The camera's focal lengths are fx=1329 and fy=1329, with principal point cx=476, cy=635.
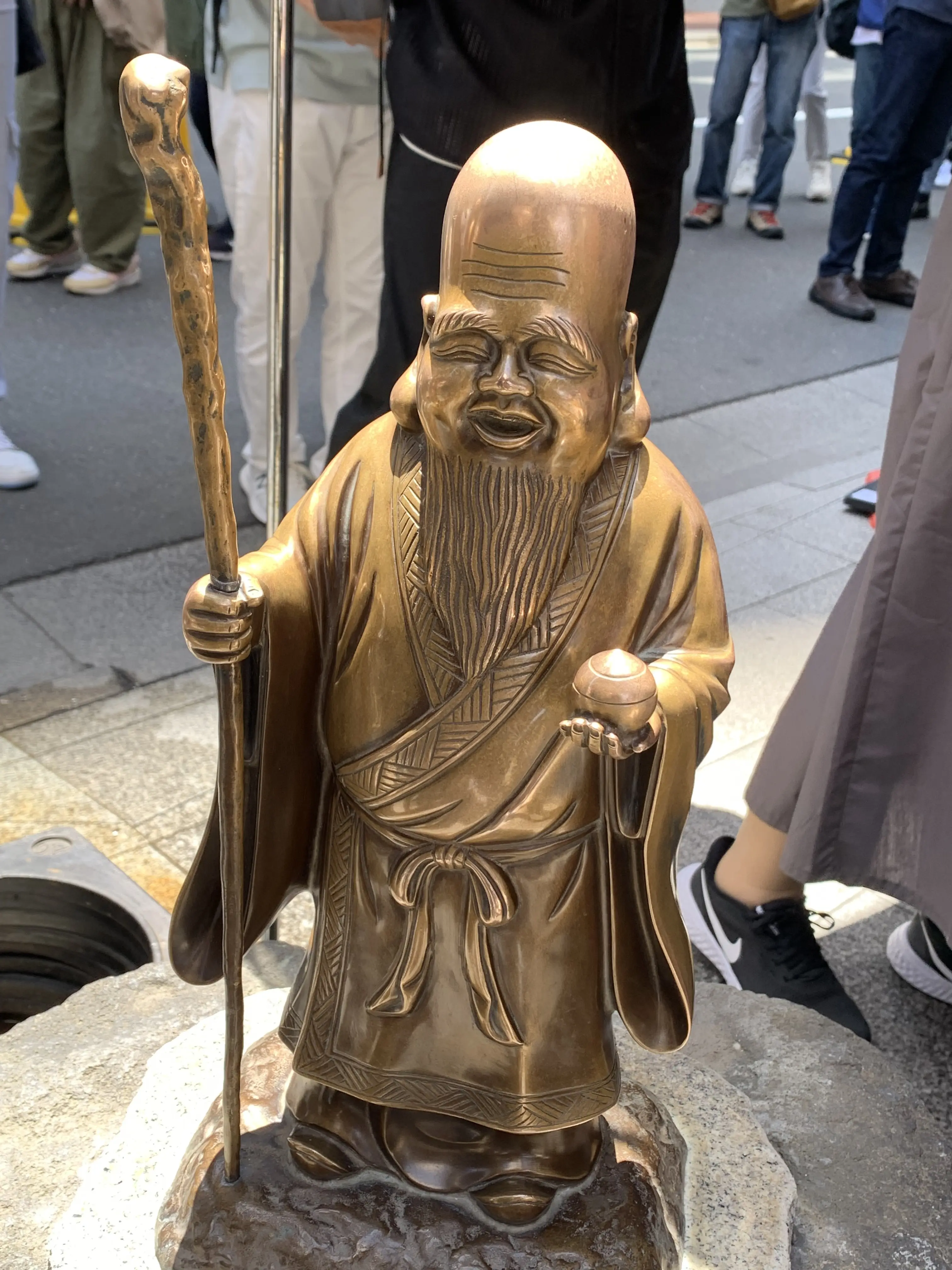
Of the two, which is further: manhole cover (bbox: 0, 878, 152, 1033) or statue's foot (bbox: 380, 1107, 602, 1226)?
manhole cover (bbox: 0, 878, 152, 1033)

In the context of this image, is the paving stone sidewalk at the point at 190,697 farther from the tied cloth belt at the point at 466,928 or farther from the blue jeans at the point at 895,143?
the blue jeans at the point at 895,143

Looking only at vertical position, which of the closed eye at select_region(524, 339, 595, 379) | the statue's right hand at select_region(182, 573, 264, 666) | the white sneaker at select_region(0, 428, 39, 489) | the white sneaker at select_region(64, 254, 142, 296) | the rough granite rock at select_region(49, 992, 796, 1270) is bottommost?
the white sneaker at select_region(64, 254, 142, 296)

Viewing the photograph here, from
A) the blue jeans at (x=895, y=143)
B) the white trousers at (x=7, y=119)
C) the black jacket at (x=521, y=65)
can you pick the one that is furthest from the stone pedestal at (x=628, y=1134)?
the blue jeans at (x=895, y=143)

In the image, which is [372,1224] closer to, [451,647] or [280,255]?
[451,647]

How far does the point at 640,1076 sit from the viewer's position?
154 centimetres

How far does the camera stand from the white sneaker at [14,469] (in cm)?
342

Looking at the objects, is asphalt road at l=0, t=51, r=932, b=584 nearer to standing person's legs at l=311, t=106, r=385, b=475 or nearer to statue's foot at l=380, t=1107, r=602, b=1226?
standing person's legs at l=311, t=106, r=385, b=475

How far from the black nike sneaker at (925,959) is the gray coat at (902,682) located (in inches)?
11.9

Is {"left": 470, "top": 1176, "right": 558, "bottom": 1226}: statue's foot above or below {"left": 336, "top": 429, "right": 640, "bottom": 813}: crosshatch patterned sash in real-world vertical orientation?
below

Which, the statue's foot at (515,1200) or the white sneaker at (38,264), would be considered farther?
the white sneaker at (38,264)

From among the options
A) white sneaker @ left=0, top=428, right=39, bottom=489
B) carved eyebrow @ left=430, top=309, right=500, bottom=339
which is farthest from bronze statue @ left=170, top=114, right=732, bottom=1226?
white sneaker @ left=0, top=428, right=39, bottom=489

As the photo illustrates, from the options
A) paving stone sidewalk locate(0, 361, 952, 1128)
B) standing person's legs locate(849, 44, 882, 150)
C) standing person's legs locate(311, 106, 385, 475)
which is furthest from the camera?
standing person's legs locate(849, 44, 882, 150)

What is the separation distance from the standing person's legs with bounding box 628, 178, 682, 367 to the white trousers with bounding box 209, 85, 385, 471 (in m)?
0.57

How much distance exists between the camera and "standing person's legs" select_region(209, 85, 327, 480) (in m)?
2.72
